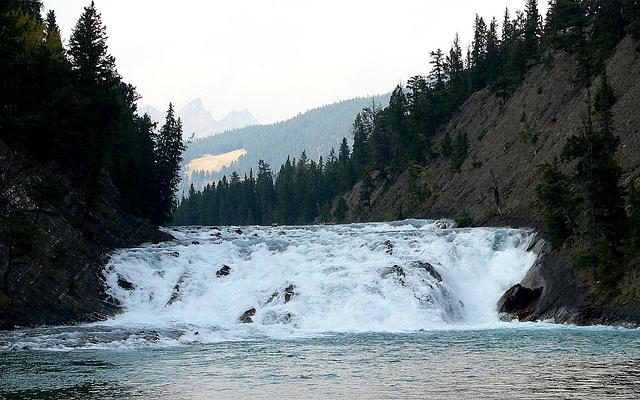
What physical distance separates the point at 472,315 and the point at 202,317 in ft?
61.8

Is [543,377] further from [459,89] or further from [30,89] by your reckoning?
[459,89]

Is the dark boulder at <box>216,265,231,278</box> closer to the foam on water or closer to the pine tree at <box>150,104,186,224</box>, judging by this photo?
the foam on water

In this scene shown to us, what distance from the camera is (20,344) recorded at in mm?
33031

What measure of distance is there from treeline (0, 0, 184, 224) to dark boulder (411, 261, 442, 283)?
25783mm

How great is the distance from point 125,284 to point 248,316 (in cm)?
1132

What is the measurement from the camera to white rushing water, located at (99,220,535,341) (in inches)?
1769

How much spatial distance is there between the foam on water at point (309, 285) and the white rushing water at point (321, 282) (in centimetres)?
8

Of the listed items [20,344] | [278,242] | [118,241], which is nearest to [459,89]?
[278,242]

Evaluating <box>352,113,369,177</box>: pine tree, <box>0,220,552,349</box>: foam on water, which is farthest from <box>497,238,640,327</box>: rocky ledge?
<box>352,113,369,177</box>: pine tree

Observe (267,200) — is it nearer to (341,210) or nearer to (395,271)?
(341,210)

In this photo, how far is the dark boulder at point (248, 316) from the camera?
45481mm

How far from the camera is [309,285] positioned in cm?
4944

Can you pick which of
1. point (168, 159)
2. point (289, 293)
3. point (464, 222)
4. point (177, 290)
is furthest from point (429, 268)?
point (168, 159)

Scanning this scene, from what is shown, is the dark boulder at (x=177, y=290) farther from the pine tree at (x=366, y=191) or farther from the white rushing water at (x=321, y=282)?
the pine tree at (x=366, y=191)
